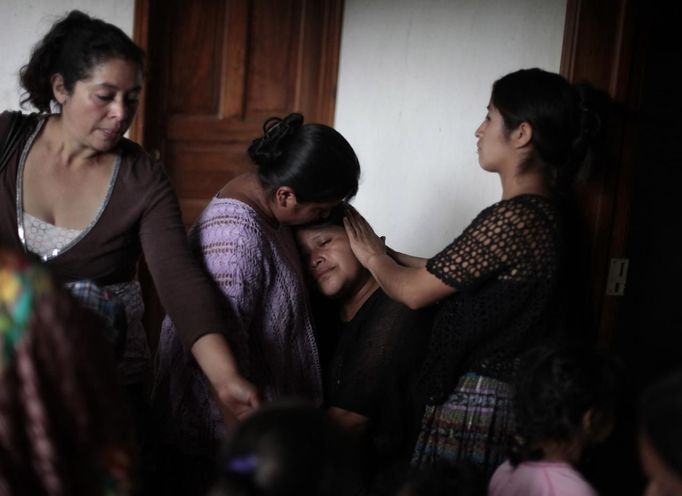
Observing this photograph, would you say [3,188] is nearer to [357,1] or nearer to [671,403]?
[671,403]

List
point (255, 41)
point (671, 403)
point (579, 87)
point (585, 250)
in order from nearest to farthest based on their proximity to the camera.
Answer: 1. point (671, 403)
2. point (579, 87)
3. point (585, 250)
4. point (255, 41)

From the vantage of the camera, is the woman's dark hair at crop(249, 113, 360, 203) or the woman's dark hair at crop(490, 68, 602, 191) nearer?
the woman's dark hair at crop(490, 68, 602, 191)

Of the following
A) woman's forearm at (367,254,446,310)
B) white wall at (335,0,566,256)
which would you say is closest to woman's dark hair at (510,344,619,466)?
woman's forearm at (367,254,446,310)

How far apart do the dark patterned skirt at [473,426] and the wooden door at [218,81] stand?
1.84 metres

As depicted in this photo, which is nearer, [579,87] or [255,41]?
[579,87]

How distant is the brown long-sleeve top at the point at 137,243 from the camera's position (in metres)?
1.69

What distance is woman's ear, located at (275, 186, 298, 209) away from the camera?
1.97 meters

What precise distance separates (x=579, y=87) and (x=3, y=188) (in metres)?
1.34

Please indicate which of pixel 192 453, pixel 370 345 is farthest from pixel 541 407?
pixel 192 453

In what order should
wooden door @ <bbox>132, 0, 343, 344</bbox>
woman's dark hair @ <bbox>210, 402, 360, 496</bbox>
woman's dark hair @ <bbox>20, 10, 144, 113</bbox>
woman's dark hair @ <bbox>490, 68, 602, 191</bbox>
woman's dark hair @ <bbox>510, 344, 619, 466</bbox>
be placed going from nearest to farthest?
woman's dark hair @ <bbox>210, 402, 360, 496</bbox>, woman's dark hair @ <bbox>510, 344, 619, 466</bbox>, woman's dark hair @ <bbox>20, 10, 144, 113</bbox>, woman's dark hair @ <bbox>490, 68, 602, 191</bbox>, wooden door @ <bbox>132, 0, 343, 344</bbox>

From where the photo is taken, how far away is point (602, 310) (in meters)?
2.50

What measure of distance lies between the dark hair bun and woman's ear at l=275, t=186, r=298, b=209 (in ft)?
0.24

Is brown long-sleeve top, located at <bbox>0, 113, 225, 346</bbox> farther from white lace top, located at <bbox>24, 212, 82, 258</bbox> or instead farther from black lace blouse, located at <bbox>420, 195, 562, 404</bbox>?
black lace blouse, located at <bbox>420, 195, 562, 404</bbox>

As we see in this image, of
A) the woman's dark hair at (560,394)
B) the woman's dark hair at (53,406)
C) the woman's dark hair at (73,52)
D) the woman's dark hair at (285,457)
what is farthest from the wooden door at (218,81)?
the woman's dark hair at (53,406)
